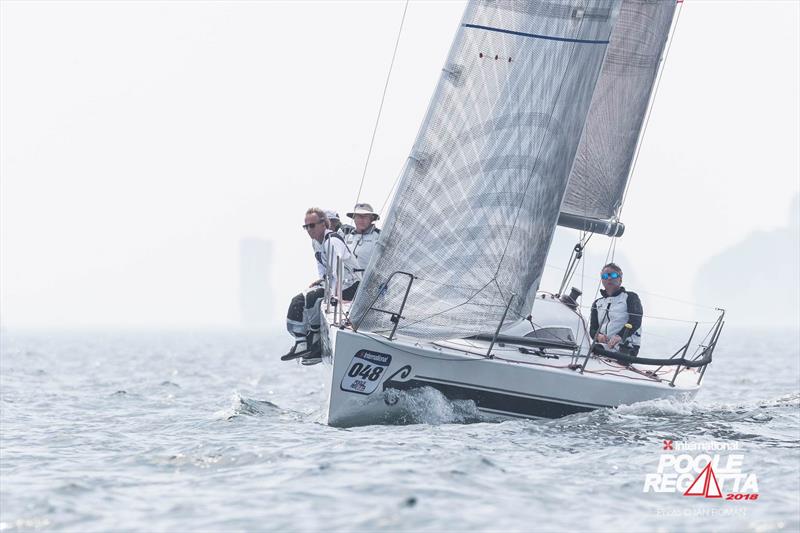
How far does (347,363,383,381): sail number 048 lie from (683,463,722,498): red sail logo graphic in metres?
3.21

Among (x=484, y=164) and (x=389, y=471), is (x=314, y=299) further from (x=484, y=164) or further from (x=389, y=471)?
(x=389, y=471)

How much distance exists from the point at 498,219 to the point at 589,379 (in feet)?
5.83

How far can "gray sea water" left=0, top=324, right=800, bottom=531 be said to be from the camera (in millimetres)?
6371

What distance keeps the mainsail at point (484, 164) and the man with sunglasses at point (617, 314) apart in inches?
66.9

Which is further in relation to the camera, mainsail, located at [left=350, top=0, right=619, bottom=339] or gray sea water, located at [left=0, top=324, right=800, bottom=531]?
mainsail, located at [left=350, top=0, right=619, bottom=339]

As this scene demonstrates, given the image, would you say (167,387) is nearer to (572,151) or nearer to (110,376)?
(110,376)

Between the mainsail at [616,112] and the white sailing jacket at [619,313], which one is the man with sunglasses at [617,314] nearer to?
the white sailing jacket at [619,313]

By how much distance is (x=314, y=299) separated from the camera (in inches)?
471

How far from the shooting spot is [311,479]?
7379 millimetres

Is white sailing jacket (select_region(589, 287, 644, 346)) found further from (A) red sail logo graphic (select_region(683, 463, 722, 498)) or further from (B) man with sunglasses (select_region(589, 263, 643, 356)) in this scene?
(A) red sail logo graphic (select_region(683, 463, 722, 498))

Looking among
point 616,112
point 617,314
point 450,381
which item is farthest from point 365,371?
point 616,112

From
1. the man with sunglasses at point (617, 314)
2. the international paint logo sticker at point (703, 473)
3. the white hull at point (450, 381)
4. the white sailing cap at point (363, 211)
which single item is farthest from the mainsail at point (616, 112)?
the international paint logo sticker at point (703, 473)

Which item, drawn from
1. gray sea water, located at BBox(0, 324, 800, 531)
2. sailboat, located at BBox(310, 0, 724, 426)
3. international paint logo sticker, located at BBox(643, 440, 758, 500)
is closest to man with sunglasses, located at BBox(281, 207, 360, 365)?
gray sea water, located at BBox(0, 324, 800, 531)

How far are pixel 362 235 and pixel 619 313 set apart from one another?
3.01m
